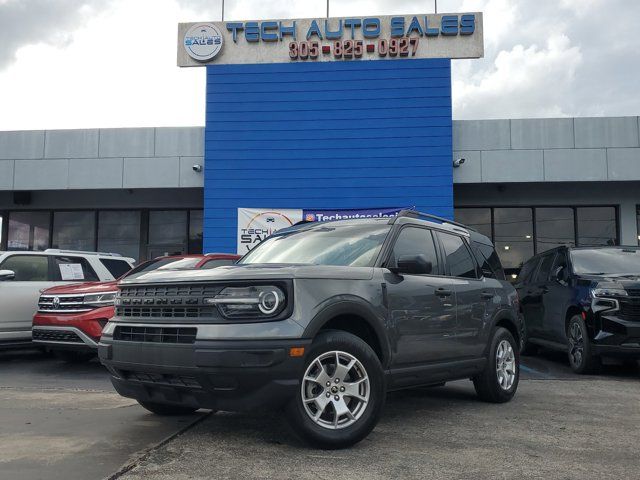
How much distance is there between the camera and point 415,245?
5.39m

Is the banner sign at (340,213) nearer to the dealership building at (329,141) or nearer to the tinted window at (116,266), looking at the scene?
the dealership building at (329,141)

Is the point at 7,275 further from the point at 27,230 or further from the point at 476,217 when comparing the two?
the point at 476,217

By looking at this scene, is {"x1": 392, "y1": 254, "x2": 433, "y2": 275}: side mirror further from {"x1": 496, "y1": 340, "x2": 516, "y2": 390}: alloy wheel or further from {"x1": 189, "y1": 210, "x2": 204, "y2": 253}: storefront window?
{"x1": 189, "y1": 210, "x2": 204, "y2": 253}: storefront window

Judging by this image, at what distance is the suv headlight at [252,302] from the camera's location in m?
3.93

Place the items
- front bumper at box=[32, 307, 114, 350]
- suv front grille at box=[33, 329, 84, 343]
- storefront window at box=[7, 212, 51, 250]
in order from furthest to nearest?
storefront window at box=[7, 212, 51, 250] < suv front grille at box=[33, 329, 84, 343] < front bumper at box=[32, 307, 114, 350]

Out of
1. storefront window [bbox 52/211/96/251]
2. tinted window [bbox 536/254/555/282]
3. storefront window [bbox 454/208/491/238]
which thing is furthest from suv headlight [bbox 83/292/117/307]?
storefront window [bbox 454/208/491/238]

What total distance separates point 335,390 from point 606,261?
622cm

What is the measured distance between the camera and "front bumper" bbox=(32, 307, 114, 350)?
802 cm

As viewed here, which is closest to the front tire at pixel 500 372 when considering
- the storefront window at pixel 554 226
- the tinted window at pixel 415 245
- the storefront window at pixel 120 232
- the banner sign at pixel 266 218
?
the tinted window at pixel 415 245

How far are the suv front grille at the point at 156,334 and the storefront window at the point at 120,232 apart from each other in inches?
539

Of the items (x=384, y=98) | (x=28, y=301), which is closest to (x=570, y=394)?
(x=28, y=301)

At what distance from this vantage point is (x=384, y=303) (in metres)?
4.59

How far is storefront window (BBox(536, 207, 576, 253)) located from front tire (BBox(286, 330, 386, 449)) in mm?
13481

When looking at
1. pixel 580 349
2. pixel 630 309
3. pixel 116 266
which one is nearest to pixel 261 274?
pixel 630 309
